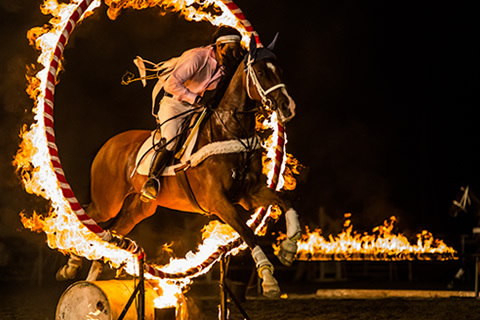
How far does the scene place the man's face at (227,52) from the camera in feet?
27.7

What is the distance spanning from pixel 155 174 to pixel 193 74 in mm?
1262

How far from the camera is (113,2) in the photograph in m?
9.48

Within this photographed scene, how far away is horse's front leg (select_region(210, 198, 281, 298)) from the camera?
720 cm

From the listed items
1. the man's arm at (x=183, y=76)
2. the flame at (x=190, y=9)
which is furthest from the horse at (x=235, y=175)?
the flame at (x=190, y=9)

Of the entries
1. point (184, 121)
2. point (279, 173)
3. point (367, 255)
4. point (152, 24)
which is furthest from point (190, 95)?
point (367, 255)

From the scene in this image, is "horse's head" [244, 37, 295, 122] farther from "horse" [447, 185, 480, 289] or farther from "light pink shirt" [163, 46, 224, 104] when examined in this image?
"horse" [447, 185, 480, 289]

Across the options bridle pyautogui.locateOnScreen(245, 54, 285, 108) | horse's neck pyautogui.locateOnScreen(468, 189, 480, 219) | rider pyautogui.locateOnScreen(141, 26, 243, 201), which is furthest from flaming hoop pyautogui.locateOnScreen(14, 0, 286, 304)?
horse's neck pyautogui.locateOnScreen(468, 189, 480, 219)

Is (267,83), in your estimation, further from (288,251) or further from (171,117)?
(288,251)

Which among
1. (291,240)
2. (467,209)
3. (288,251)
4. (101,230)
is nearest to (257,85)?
(291,240)

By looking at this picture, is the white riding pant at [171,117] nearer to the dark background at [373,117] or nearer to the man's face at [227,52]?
the man's face at [227,52]

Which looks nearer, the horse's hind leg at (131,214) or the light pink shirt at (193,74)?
the light pink shirt at (193,74)

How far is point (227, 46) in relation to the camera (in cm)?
845

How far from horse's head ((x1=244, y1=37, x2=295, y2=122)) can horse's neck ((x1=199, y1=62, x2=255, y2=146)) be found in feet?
0.66

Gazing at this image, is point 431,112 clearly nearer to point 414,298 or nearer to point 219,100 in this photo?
point 414,298
